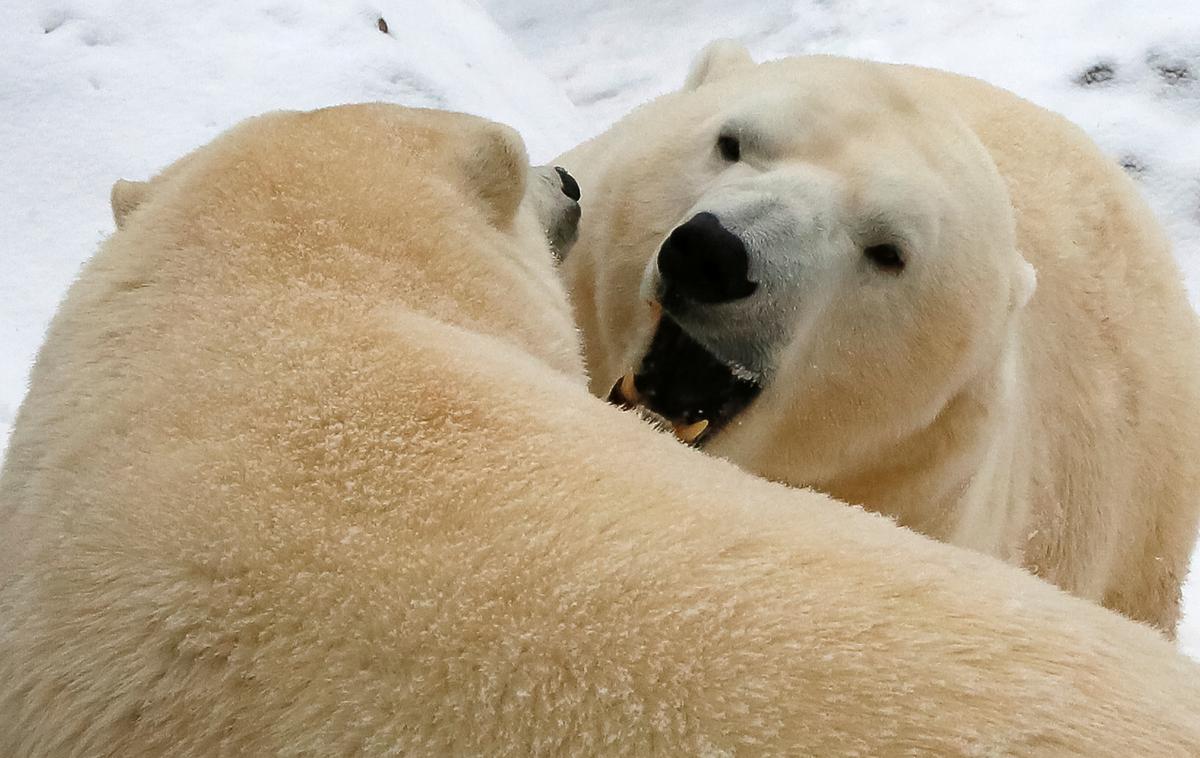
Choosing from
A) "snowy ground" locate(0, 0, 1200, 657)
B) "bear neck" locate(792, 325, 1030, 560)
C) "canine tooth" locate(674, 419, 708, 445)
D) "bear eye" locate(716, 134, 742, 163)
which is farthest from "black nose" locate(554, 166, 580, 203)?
"snowy ground" locate(0, 0, 1200, 657)

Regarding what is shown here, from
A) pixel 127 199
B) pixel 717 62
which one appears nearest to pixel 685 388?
pixel 717 62

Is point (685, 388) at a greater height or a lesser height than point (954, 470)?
greater

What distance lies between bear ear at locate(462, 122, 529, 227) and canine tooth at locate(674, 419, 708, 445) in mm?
565

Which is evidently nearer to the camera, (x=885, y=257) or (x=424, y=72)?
(x=885, y=257)

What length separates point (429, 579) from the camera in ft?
3.04

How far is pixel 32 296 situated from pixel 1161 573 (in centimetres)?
320

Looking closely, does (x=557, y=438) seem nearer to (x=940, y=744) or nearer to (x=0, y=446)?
(x=940, y=744)

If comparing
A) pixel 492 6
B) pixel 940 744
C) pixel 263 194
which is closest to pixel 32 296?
pixel 263 194

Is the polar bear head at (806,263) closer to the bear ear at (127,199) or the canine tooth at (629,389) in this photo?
the canine tooth at (629,389)

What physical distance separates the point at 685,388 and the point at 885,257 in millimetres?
427

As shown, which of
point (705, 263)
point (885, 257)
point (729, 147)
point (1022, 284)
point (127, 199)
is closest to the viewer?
point (127, 199)

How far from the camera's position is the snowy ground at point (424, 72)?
361cm

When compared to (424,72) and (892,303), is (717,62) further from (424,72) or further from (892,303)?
(424,72)

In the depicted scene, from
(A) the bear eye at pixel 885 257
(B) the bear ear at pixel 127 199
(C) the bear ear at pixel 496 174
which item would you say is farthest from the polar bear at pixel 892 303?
(B) the bear ear at pixel 127 199
